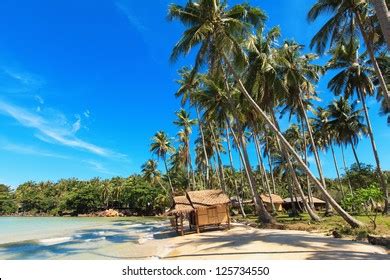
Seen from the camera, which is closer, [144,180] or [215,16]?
[215,16]

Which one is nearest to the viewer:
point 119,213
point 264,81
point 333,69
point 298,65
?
point 264,81

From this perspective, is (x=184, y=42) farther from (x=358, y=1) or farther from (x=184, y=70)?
(x=184, y=70)

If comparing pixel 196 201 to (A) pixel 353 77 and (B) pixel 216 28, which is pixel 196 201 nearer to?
(B) pixel 216 28

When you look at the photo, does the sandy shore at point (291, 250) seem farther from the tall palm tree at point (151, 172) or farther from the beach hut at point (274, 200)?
the tall palm tree at point (151, 172)

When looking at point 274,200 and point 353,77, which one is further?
point 274,200

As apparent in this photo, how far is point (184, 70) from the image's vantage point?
33.6m

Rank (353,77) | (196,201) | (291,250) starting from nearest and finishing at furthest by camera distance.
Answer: (291,250) < (196,201) < (353,77)

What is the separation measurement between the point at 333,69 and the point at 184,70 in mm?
14654

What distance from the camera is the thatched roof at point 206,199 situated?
20.7 metres

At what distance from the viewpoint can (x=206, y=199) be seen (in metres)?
21.1

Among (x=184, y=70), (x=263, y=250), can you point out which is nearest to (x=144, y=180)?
(x=184, y=70)

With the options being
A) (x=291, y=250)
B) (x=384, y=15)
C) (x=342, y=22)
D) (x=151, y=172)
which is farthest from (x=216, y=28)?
(x=151, y=172)

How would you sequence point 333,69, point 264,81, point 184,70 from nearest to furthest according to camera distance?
point 264,81 → point 333,69 → point 184,70

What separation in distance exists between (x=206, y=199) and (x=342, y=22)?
12953 millimetres
